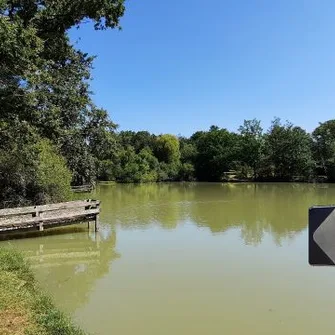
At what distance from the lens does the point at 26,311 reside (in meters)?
5.58

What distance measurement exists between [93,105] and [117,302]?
21.2m

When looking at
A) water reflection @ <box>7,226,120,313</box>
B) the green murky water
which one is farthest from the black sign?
water reflection @ <box>7,226,120,313</box>

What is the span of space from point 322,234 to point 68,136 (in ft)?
79.4

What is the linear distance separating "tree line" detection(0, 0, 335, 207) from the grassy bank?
4.95 m

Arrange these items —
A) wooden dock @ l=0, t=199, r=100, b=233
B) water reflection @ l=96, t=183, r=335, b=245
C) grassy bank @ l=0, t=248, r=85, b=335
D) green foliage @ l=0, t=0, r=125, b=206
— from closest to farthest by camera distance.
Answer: grassy bank @ l=0, t=248, r=85, b=335, green foliage @ l=0, t=0, r=125, b=206, wooden dock @ l=0, t=199, r=100, b=233, water reflection @ l=96, t=183, r=335, b=245

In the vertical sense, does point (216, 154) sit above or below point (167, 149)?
below

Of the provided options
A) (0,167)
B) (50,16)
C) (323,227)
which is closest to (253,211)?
(0,167)

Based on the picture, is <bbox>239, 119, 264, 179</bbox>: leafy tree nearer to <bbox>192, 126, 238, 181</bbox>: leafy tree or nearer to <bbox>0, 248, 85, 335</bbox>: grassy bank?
<bbox>192, 126, 238, 181</bbox>: leafy tree

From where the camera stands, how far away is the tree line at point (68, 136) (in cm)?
1099

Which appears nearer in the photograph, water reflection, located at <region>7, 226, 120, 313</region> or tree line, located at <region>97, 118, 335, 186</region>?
water reflection, located at <region>7, 226, 120, 313</region>

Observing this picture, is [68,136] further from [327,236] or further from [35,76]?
[327,236]

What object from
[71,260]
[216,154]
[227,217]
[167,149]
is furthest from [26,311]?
[167,149]

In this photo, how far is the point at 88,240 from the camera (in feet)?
46.4

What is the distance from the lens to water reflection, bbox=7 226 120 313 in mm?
8508
